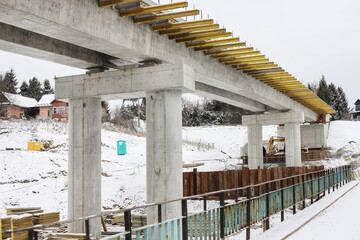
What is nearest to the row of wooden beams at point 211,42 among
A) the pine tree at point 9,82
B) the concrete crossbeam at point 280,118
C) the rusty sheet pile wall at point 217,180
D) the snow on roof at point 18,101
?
the rusty sheet pile wall at point 217,180

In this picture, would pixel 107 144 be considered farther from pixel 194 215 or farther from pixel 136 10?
pixel 194 215

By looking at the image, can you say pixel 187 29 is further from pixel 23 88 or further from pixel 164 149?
pixel 23 88

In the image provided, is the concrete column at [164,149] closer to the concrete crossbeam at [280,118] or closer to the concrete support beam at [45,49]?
the concrete support beam at [45,49]

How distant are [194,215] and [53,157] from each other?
28.9 meters

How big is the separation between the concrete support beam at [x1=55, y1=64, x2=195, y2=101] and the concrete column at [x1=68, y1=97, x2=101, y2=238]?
0.52m

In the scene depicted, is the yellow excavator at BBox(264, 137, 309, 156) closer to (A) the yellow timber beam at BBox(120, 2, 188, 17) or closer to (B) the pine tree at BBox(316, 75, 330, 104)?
(A) the yellow timber beam at BBox(120, 2, 188, 17)

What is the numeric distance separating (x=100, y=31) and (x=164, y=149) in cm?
489

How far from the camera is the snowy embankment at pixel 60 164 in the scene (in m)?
26.1

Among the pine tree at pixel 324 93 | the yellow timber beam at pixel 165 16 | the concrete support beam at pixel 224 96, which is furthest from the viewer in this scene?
the pine tree at pixel 324 93

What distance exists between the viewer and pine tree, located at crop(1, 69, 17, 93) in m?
90.3

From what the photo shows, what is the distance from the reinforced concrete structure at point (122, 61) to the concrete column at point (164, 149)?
35mm

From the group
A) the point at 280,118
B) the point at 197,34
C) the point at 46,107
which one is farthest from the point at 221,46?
the point at 46,107

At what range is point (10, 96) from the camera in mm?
72000

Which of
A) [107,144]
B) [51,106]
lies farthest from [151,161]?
[51,106]
